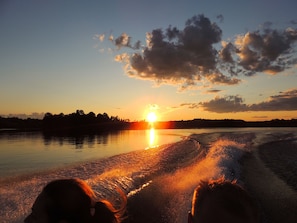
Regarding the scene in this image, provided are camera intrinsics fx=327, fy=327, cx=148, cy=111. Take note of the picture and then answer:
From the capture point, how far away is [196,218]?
1535 mm

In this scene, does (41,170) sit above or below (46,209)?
below

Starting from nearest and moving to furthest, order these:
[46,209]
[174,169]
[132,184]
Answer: [46,209], [132,184], [174,169]

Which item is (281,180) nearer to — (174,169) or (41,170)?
(174,169)

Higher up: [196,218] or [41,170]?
[196,218]

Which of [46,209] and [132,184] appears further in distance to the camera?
[132,184]

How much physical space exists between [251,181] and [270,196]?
6.96 ft

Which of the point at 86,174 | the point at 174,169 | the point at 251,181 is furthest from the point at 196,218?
the point at 174,169

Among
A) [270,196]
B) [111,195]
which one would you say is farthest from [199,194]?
[270,196]

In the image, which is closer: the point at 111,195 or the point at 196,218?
the point at 196,218

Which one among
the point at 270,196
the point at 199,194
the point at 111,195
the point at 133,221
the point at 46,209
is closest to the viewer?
the point at 199,194

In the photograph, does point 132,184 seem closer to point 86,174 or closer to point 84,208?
point 86,174

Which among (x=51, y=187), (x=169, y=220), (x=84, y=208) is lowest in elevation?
(x=169, y=220)

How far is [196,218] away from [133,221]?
5640 millimetres

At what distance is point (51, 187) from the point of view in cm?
179
